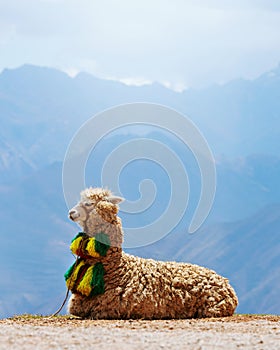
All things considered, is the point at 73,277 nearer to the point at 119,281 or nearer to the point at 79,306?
the point at 79,306

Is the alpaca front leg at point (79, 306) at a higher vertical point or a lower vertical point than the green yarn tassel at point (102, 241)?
lower

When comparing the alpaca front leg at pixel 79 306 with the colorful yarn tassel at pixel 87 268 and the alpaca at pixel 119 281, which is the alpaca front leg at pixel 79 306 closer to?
the alpaca at pixel 119 281

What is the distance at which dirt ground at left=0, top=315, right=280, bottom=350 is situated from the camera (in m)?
8.33

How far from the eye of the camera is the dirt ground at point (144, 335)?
27.3 feet

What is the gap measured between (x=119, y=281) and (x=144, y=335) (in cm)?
270

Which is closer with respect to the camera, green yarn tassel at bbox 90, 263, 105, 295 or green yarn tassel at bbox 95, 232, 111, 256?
green yarn tassel at bbox 90, 263, 105, 295

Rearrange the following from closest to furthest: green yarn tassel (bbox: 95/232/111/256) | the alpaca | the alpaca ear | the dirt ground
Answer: the dirt ground → the alpaca → green yarn tassel (bbox: 95/232/111/256) → the alpaca ear

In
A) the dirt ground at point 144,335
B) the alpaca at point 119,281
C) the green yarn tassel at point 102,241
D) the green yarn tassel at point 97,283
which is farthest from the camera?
the green yarn tassel at point 102,241

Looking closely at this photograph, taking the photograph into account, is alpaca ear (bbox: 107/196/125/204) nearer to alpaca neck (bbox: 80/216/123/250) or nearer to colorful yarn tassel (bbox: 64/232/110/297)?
alpaca neck (bbox: 80/216/123/250)

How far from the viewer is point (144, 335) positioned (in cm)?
904

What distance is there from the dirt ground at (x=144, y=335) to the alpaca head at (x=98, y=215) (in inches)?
60.1

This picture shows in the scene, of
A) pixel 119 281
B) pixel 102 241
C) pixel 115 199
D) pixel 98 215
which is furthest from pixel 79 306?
pixel 115 199

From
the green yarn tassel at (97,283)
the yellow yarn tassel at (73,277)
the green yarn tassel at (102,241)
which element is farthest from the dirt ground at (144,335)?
the green yarn tassel at (102,241)

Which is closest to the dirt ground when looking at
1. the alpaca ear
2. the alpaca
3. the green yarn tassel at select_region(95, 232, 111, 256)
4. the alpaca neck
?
the alpaca
